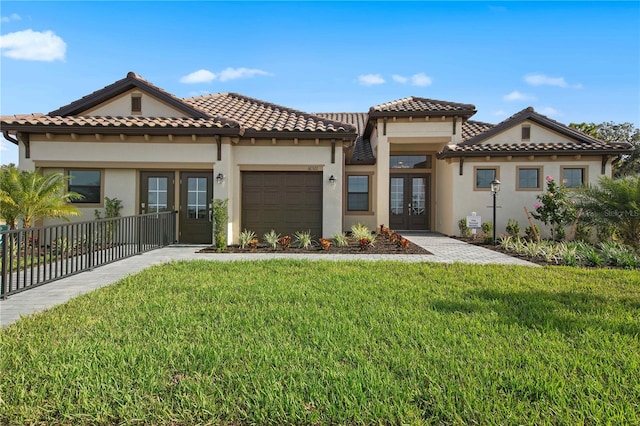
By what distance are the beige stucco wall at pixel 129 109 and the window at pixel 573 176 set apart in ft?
51.6

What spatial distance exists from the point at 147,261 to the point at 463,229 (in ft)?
40.0

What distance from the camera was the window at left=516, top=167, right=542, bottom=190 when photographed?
14.5 m

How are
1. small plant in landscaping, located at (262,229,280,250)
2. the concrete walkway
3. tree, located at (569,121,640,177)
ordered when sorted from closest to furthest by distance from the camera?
the concrete walkway → small plant in landscaping, located at (262,229,280,250) → tree, located at (569,121,640,177)

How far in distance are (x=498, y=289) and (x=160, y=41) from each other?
1131 cm

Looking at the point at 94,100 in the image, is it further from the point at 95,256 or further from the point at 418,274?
the point at 418,274

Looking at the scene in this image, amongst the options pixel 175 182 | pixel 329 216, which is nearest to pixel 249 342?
pixel 329 216

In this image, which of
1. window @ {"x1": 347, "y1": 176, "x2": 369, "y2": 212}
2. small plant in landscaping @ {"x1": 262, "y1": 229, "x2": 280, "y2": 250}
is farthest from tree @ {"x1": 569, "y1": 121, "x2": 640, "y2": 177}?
small plant in landscaping @ {"x1": 262, "y1": 229, "x2": 280, "y2": 250}

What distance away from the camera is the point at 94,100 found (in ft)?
37.2

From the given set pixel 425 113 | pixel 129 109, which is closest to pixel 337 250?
pixel 425 113

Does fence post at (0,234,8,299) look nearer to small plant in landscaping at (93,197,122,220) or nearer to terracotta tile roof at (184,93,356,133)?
small plant in landscaping at (93,197,122,220)

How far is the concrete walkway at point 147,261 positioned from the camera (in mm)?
5039

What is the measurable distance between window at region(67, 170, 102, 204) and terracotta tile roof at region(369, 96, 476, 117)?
11.0m

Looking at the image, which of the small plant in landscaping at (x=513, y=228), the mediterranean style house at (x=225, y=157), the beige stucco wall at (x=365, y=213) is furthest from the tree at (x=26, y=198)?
the small plant in landscaping at (x=513, y=228)

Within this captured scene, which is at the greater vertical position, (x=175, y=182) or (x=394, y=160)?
(x=394, y=160)
